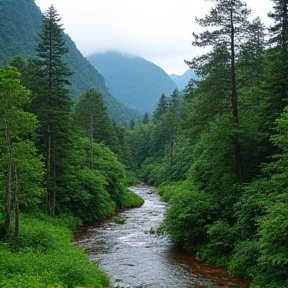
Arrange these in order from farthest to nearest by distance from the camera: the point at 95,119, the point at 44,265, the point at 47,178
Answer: the point at 95,119
the point at 47,178
the point at 44,265

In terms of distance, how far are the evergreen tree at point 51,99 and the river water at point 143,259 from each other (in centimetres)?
645

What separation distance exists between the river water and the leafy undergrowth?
178 cm

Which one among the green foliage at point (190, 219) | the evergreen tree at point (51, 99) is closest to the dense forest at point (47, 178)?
the evergreen tree at point (51, 99)

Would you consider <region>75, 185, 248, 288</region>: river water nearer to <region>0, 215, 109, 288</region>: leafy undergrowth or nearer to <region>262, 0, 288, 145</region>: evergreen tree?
<region>0, 215, 109, 288</region>: leafy undergrowth

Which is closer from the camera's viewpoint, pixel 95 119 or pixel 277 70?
pixel 277 70

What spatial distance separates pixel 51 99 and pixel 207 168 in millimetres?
14249

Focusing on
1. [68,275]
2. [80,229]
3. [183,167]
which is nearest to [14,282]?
[68,275]

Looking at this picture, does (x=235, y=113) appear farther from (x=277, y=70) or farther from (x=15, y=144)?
(x=15, y=144)

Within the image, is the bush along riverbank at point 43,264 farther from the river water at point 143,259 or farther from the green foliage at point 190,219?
the green foliage at point 190,219

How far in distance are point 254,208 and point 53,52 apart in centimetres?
2104

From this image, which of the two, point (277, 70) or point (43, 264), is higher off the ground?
point (277, 70)

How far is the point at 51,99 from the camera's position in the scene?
110 ft

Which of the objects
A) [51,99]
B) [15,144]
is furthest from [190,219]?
[51,99]

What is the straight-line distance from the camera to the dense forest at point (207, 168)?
19781 mm
